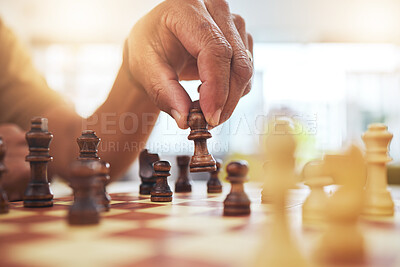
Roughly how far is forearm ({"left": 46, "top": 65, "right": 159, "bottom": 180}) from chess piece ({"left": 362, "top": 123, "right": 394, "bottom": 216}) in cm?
137

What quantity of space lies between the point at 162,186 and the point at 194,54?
57 cm

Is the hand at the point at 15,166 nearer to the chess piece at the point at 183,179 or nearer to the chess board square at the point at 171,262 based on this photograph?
the chess piece at the point at 183,179

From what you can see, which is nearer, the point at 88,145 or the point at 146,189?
the point at 88,145

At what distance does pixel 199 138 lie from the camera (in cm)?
138

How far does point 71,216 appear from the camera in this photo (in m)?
0.87

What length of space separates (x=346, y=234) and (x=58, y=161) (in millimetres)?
2197

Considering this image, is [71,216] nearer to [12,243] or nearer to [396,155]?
[12,243]

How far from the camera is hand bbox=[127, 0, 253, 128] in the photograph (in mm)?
1446

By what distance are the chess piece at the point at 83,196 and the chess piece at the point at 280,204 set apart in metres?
0.45

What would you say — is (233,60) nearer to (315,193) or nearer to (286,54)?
(315,193)

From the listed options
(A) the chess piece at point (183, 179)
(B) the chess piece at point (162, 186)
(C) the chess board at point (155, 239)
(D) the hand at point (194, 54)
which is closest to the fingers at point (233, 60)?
(D) the hand at point (194, 54)

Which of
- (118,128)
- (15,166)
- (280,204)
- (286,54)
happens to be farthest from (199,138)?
(286,54)

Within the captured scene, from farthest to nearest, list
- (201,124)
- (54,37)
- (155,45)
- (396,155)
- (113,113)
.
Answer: (396,155) → (54,37) → (113,113) → (155,45) → (201,124)

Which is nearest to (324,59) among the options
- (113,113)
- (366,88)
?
(366,88)
